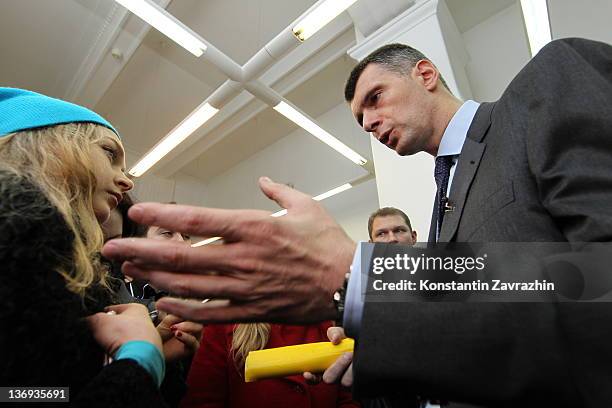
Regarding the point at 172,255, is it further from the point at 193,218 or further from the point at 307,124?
the point at 307,124

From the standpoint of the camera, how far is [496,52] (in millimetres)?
3621

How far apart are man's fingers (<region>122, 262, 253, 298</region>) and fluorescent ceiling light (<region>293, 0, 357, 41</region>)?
218 centimetres

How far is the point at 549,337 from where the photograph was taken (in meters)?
0.38

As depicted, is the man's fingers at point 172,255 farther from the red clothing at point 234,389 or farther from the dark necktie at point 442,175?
the red clothing at point 234,389

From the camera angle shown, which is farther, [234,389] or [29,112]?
[234,389]

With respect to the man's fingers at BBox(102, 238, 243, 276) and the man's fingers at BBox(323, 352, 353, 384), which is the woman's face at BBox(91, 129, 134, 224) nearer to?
the man's fingers at BBox(102, 238, 243, 276)

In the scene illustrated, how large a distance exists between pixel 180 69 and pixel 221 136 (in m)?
1.48

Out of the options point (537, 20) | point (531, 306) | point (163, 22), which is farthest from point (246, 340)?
point (537, 20)

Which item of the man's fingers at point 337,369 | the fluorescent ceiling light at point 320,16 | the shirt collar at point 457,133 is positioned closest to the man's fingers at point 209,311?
the man's fingers at point 337,369

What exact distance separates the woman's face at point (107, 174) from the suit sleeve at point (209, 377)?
1.95 ft

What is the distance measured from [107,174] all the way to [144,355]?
2.06 feet

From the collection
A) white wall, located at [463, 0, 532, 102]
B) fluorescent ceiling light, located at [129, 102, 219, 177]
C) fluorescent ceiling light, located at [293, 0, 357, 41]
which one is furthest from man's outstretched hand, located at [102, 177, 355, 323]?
white wall, located at [463, 0, 532, 102]

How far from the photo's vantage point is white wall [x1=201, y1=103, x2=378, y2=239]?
5.30m

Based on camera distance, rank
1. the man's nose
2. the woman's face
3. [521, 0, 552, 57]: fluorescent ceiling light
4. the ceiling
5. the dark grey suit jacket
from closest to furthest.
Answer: the dark grey suit jacket < the woman's face < the man's nose < [521, 0, 552, 57]: fluorescent ceiling light < the ceiling
